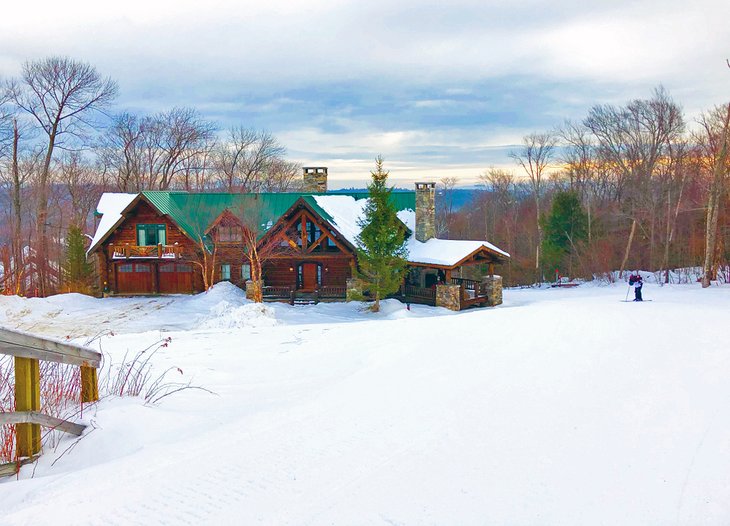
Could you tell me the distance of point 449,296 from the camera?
25.0 meters

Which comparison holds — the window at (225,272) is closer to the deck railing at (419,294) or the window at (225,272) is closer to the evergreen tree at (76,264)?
the evergreen tree at (76,264)

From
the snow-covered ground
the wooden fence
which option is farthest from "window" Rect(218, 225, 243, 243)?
the wooden fence

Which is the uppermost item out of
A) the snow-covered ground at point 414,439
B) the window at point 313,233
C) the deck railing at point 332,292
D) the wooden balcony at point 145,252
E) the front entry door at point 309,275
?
the window at point 313,233

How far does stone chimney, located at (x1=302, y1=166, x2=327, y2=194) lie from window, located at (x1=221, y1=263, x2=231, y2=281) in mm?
6986

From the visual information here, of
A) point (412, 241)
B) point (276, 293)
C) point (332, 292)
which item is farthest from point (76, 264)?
point (412, 241)

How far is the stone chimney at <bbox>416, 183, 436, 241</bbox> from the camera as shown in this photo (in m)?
28.9

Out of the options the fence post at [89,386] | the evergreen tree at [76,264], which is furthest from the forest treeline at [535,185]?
the fence post at [89,386]

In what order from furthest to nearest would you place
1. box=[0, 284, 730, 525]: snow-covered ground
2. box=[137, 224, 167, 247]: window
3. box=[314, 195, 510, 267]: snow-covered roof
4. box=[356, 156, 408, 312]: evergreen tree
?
1. box=[137, 224, 167, 247]: window
2. box=[314, 195, 510, 267]: snow-covered roof
3. box=[356, 156, 408, 312]: evergreen tree
4. box=[0, 284, 730, 525]: snow-covered ground

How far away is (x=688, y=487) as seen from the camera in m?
4.61

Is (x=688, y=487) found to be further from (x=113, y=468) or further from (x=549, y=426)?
(x=113, y=468)

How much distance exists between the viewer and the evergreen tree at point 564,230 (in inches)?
1454

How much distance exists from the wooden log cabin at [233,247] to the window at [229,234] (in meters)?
0.05

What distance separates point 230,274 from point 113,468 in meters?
25.2

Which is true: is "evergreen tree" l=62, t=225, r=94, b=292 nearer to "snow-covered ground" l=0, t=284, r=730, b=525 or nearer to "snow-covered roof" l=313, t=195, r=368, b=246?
"snow-covered roof" l=313, t=195, r=368, b=246
